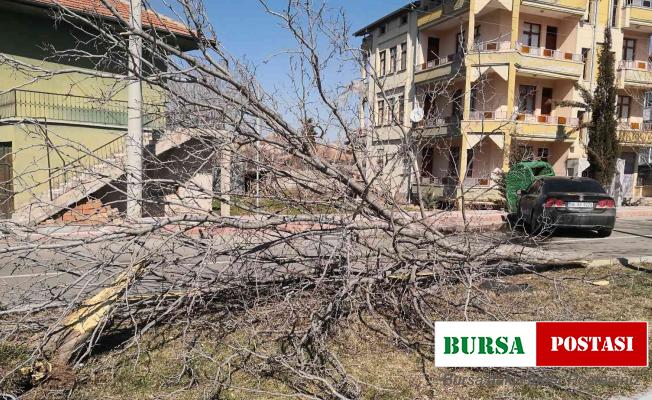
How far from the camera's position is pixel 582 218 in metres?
11.1

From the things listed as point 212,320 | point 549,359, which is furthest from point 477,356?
point 212,320

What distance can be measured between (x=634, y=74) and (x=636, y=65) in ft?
2.36

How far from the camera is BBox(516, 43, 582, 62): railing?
76.9 feet

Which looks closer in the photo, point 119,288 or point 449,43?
point 119,288

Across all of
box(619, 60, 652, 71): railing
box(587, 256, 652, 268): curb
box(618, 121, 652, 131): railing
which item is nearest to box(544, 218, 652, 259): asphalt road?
box(587, 256, 652, 268): curb

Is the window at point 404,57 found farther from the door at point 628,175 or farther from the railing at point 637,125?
the door at point 628,175

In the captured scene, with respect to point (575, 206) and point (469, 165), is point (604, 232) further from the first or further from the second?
point (469, 165)

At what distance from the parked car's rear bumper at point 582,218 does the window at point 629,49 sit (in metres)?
20.9

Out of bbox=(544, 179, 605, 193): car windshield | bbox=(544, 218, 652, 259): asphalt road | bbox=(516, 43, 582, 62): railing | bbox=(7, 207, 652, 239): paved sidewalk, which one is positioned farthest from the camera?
bbox=(516, 43, 582, 62): railing

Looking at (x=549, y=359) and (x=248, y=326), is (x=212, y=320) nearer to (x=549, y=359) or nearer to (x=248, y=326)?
(x=248, y=326)

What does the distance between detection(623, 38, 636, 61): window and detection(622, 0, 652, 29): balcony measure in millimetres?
1263

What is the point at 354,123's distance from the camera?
5191 mm

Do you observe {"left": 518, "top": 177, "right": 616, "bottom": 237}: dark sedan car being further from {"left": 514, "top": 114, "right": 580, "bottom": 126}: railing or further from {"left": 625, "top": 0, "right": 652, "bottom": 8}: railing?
{"left": 625, "top": 0, "right": 652, "bottom": 8}: railing

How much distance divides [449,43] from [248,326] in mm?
25013
